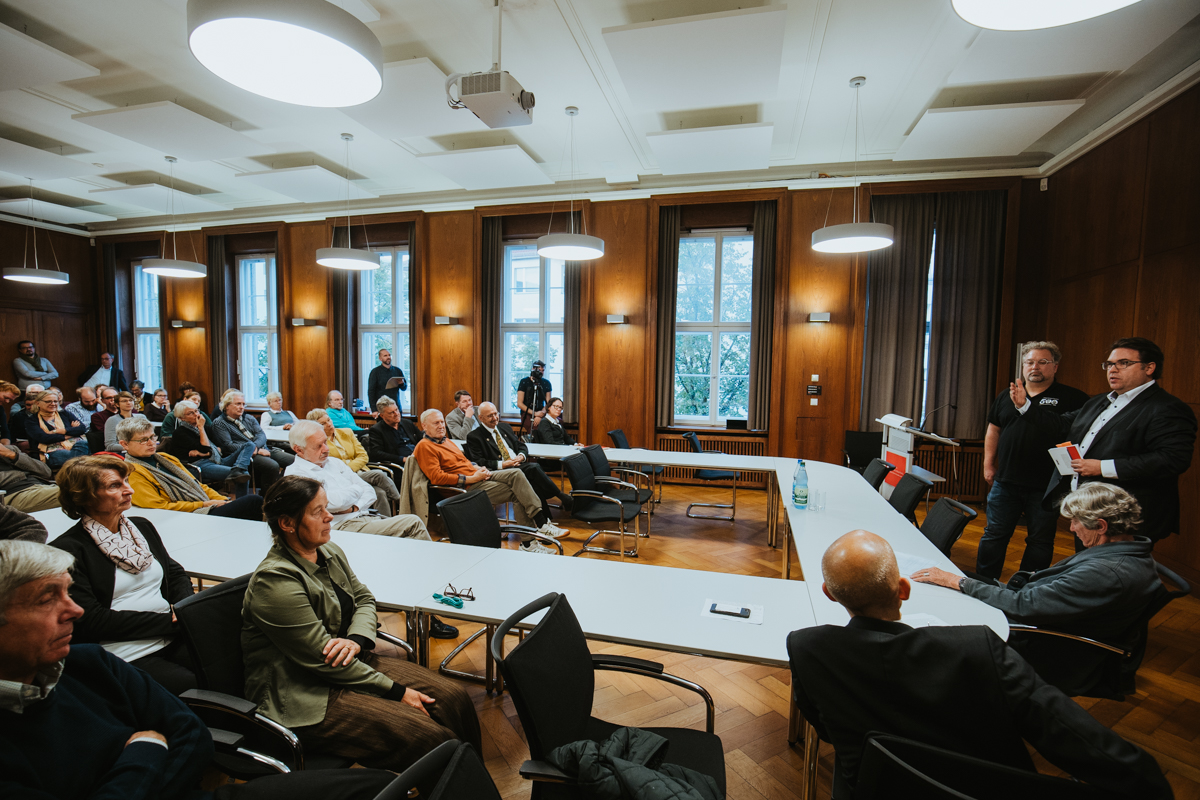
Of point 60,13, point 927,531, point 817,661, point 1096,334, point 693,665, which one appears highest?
point 60,13

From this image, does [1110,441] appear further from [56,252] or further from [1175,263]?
[56,252]

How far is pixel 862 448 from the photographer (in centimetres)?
651

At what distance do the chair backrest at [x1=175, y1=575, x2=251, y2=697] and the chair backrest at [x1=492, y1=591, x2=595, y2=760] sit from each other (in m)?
0.89

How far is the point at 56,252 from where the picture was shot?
32.0 feet

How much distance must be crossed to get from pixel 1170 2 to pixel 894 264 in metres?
3.40

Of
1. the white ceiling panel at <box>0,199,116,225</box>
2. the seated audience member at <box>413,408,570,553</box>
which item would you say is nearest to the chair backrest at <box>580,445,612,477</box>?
the seated audience member at <box>413,408,570,553</box>

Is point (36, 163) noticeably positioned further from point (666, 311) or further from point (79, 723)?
point (79, 723)

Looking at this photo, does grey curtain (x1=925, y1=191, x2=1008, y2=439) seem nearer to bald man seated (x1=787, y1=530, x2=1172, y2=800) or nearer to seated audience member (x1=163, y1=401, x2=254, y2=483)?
bald man seated (x1=787, y1=530, x2=1172, y2=800)

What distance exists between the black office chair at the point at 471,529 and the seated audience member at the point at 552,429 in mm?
3036

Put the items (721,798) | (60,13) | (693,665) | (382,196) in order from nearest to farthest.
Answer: (721,798)
(693,665)
(60,13)
(382,196)

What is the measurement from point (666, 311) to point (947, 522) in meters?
4.97

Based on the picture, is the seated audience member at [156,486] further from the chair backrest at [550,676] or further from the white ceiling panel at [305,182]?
the white ceiling panel at [305,182]

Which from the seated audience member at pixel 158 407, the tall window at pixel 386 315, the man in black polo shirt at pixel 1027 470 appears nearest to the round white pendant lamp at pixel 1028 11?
the man in black polo shirt at pixel 1027 470

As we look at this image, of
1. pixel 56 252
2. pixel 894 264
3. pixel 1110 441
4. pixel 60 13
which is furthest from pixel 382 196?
pixel 1110 441
